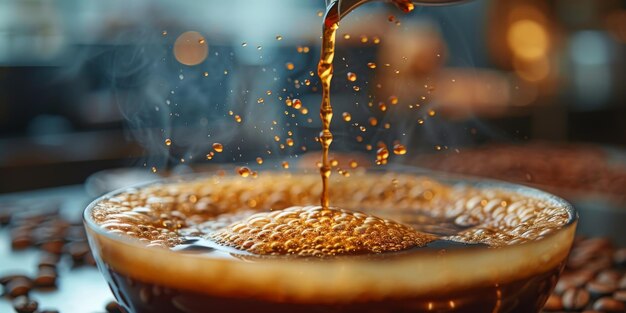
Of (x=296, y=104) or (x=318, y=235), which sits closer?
(x=318, y=235)

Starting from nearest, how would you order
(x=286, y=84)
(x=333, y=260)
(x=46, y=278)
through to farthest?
(x=333, y=260)
(x=46, y=278)
(x=286, y=84)

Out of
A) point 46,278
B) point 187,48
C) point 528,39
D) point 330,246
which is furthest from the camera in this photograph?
point 528,39

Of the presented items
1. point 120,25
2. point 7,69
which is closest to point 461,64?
point 120,25

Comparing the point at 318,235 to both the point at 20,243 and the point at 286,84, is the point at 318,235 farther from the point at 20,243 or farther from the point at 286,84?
the point at 20,243

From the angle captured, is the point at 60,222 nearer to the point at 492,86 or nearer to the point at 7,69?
the point at 7,69

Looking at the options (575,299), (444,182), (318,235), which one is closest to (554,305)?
(575,299)
